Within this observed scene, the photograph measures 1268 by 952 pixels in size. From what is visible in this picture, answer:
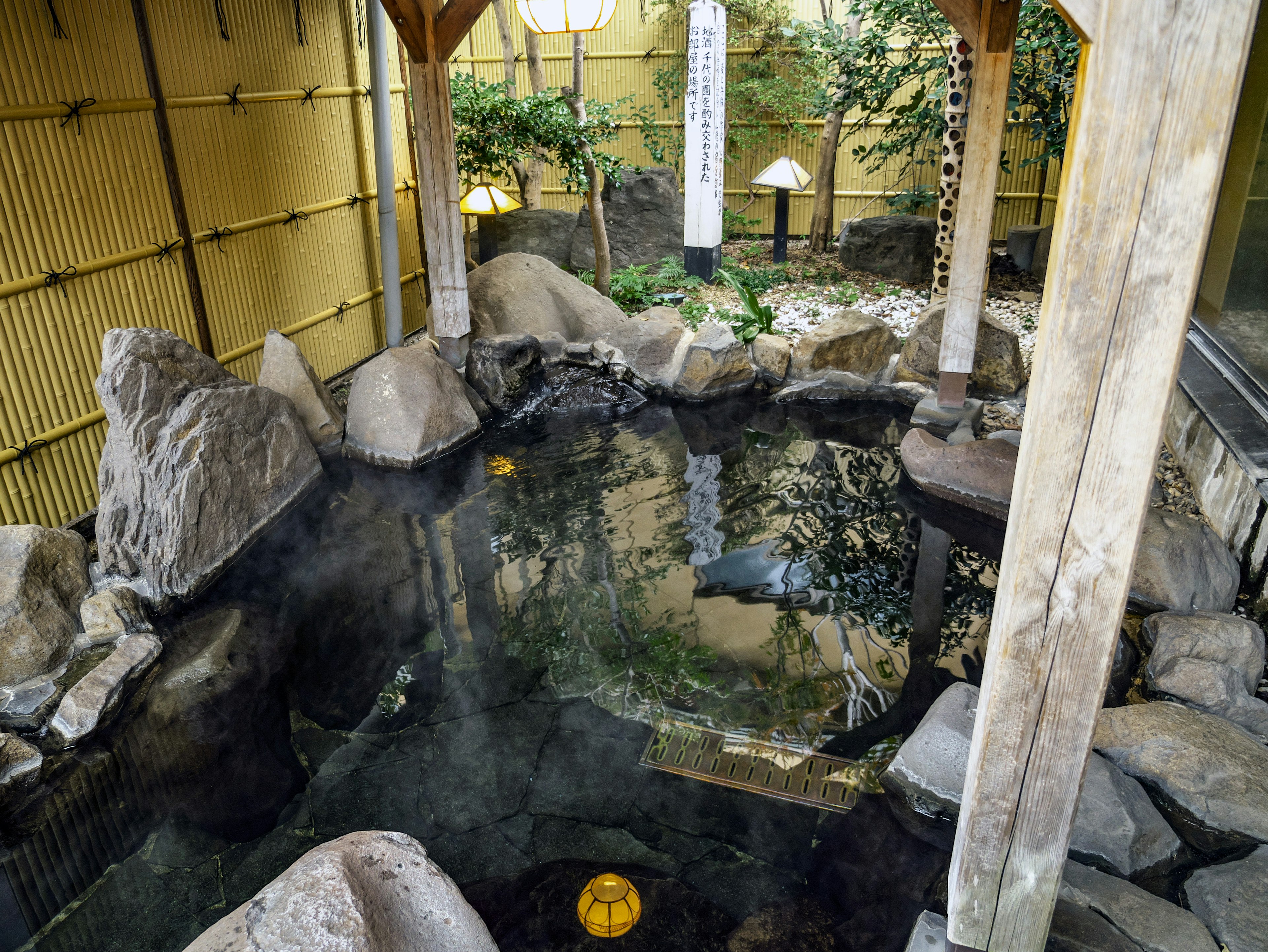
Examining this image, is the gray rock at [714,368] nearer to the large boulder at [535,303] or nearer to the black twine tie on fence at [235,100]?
the large boulder at [535,303]

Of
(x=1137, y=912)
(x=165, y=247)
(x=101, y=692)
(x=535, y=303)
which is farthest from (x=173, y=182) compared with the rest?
(x=1137, y=912)

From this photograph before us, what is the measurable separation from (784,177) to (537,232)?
2.79m

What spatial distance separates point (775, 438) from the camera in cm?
620

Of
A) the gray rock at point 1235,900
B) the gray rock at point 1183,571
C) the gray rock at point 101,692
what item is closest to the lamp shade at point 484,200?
the gray rock at point 101,692

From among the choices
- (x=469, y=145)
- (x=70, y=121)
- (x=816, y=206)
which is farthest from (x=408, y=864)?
(x=816, y=206)

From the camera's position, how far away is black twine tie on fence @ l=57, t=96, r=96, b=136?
4.36 meters

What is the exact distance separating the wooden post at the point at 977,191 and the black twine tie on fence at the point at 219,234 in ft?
15.5

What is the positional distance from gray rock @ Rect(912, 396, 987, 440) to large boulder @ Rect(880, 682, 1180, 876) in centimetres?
308

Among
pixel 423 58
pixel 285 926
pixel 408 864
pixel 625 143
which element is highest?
pixel 423 58

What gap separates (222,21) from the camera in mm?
5516

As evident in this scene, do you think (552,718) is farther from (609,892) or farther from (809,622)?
(809,622)

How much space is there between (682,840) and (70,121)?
467 cm

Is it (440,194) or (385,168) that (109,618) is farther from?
(385,168)

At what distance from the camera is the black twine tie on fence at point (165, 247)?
5.08 metres
